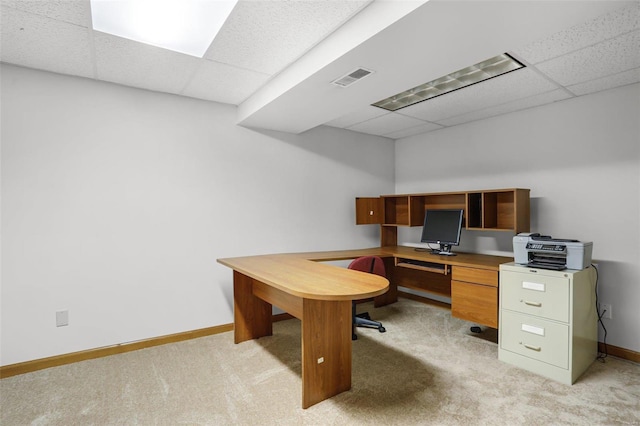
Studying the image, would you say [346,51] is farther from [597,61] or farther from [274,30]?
[597,61]

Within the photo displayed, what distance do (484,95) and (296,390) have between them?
3138mm

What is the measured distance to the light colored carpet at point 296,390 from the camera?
2.07m

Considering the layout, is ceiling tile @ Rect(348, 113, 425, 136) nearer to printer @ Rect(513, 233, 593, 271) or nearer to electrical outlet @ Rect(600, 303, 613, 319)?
printer @ Rect(513, 233, 593, 271)

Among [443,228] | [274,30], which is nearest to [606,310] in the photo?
[443,228]

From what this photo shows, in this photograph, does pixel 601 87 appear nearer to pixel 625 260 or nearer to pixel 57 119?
pixel 625 260

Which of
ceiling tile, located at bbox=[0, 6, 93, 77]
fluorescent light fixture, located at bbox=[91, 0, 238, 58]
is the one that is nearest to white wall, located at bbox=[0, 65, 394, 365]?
ceiling tile, located at bbox=[0, 6, 93, 77]

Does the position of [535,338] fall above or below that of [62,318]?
below

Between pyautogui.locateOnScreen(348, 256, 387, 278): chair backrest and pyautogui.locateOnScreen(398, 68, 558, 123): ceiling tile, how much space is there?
68.0 inches

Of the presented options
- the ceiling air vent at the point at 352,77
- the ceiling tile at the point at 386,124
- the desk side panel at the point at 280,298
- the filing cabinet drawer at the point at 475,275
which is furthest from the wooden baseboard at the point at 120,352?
the ceiling tile at the point at 386,124

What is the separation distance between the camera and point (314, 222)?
4277 mm

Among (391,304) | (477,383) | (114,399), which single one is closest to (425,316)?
(391,304)

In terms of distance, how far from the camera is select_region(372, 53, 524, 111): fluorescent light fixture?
8.57 feet

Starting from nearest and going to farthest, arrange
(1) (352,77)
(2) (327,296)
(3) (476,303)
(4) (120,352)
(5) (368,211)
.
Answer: (2) (327,296) → (1) (352,77) → (4) (120,352) → (3) (476,303) → (5) (368,211)

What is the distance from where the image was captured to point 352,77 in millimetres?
2475
